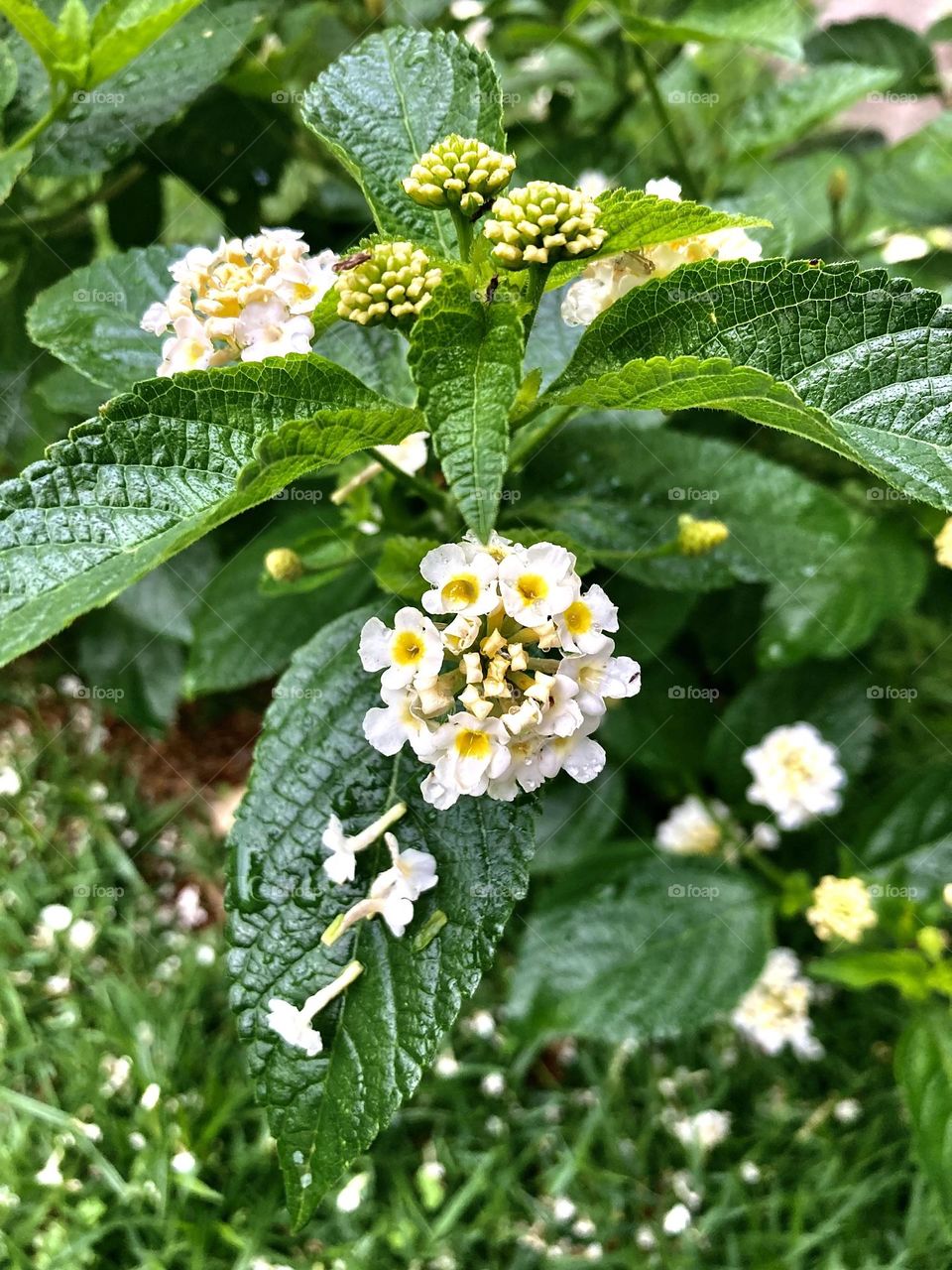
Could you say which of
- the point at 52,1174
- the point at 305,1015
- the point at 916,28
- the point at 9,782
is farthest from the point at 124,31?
the point at 916,28

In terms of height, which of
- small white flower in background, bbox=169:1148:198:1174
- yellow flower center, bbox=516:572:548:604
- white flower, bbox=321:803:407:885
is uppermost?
yellow flower center, bbox=516:572:548:604

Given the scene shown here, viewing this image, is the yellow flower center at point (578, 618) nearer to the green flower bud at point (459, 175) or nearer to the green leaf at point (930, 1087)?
the green flower bud at point (459, 175)

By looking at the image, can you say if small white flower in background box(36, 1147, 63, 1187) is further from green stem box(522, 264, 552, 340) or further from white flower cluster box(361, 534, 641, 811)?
green stem box(522, 264, 552, 340)

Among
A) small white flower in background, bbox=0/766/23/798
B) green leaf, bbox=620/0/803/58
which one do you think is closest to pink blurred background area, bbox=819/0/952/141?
green leaf, bbox=620/0/803/58

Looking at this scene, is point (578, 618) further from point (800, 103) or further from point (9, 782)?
point (9, 782)

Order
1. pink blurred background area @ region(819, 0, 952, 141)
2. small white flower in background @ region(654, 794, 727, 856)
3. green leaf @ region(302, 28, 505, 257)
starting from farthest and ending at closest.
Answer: pink blurred background area @ region(819, 0, 952, 141) → small white flower in background @ region(654, 794, 727, 856) → green leaf @ region(302, 28, 505, 257)

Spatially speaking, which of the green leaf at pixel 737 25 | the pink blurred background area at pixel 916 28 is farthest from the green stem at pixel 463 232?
the pink blurred background area at pixel 916 28

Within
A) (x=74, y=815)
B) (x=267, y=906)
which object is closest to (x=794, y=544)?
(x=267, y=906)
